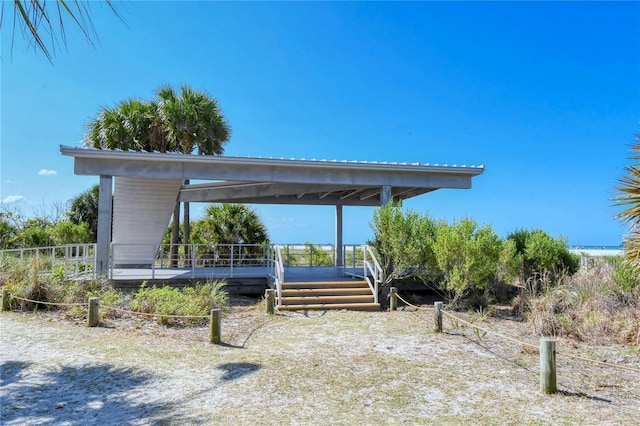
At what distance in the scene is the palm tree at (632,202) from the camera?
7.14 meters

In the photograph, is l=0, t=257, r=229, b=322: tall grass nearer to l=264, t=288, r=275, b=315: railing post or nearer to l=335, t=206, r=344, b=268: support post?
l=264, t=288, r=275, b=315: railing post

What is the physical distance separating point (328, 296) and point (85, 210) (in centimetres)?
1833

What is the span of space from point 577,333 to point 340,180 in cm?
741

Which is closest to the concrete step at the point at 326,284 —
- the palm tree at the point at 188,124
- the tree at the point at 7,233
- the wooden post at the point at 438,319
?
the wooden post at the point at 438,319

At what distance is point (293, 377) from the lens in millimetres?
5309

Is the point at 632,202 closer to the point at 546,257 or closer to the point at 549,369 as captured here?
the point at 549,369

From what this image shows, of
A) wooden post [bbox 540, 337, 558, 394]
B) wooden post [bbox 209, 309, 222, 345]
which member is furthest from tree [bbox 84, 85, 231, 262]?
wooden post [bbox 540, 337, 558, 394]

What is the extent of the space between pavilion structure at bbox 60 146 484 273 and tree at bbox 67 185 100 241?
10.0 metres

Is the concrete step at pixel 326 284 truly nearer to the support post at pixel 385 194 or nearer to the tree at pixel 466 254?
the tree at pixel 466 254

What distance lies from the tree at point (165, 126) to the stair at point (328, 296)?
755 centimetres

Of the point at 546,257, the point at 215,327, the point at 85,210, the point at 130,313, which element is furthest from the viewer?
the point at 85,210

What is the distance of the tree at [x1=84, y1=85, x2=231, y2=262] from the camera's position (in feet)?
55.4

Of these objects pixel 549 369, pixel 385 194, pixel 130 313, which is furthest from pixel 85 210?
pixel 549 369

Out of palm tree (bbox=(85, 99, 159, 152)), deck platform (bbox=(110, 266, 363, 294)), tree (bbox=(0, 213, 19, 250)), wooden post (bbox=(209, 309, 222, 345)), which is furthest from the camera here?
tree (bbox=(0, 213, 19, 250))
